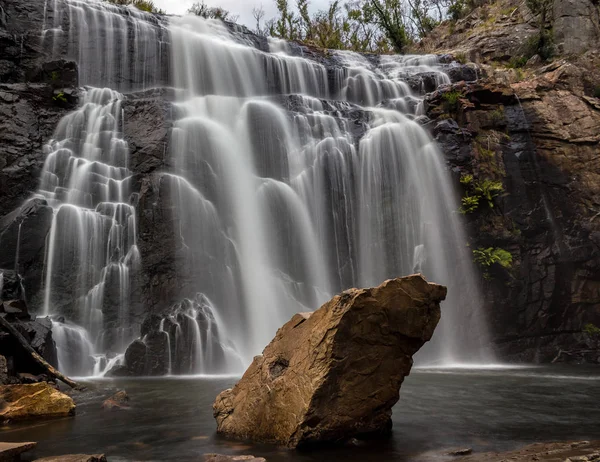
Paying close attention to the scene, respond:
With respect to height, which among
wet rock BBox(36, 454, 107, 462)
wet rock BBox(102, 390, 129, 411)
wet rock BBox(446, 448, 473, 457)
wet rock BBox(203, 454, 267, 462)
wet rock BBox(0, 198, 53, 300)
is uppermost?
wet rock BBox(0, 198, 53, 300)

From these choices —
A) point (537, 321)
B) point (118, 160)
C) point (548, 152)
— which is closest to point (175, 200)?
point (118, 160)

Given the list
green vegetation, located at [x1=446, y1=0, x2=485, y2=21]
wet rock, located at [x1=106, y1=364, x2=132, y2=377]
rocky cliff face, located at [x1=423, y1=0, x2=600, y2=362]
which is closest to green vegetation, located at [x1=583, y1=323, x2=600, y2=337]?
rocky cliff face, located at [x1=423, y1=0, x2=600, y2=362]

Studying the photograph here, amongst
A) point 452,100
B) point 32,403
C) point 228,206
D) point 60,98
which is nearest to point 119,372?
point 32,403

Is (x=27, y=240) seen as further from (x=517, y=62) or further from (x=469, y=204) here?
(x=517, y=62)

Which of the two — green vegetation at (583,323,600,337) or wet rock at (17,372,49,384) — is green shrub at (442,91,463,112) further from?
wet rock at (17,372,49,384)

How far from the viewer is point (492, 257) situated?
54.4ft

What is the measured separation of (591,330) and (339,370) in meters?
14.7

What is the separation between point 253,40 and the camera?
1051 inches

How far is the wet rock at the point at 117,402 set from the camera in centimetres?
742

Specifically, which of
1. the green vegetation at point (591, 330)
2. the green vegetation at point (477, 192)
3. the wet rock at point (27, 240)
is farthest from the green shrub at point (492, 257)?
the wet rock at point (27, 240)

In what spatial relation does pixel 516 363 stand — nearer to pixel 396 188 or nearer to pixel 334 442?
pixel 396 188

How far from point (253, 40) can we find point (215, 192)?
13.9 meters

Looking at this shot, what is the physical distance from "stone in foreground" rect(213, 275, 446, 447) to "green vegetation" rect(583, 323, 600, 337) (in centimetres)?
1351

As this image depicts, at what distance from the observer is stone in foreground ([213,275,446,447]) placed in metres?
4.98
